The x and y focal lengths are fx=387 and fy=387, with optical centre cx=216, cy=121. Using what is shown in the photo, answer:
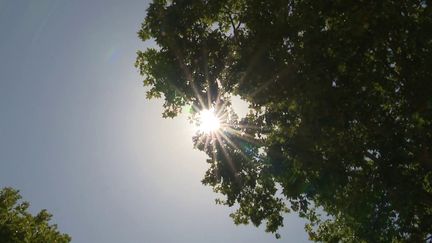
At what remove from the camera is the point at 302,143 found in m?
14.6

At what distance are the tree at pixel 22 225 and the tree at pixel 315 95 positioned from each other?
13.5 metres

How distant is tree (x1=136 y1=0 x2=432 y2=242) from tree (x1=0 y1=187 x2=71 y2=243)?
530 inches

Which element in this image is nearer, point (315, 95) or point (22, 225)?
point (315, 95)

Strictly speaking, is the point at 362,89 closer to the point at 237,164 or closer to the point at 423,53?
the point at 423,53

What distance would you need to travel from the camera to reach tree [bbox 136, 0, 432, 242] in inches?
519

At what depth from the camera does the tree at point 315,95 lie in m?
13.2

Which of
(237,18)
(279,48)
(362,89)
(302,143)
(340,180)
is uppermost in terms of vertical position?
(237,18)

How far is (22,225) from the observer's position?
952 inches

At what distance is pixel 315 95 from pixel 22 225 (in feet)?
66.8

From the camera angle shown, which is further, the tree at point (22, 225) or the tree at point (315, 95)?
the tree at point (22, 225)

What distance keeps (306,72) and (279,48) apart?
1.44m

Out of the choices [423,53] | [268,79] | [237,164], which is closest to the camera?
[423,53]

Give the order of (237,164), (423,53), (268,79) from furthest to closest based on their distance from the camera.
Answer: (237,164) < (268,79) < (423,53)

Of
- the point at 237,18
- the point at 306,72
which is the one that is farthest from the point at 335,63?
the point at 237,18
